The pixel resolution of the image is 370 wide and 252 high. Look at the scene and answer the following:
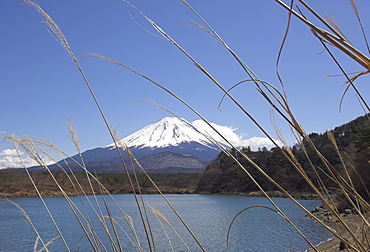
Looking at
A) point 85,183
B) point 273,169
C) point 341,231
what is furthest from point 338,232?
point 85,183

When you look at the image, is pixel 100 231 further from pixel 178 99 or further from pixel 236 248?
pixel 178 99

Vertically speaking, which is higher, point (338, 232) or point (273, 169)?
point (273, 169)

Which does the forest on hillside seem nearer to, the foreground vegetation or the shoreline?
the foreground vegetation

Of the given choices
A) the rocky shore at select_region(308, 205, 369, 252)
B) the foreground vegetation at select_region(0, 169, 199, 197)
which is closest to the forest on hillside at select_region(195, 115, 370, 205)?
the foreground vegetation at select_region(0, 169, 199, 197)

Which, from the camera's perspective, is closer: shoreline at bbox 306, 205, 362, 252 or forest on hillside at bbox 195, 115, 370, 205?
shoreline at bbox 306, 205, 362, 252

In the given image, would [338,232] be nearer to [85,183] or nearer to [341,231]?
[341,231]

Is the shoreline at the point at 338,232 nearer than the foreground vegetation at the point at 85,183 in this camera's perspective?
Yes

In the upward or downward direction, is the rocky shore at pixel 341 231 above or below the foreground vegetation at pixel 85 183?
below

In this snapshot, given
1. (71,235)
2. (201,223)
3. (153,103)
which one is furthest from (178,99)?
(201,223)

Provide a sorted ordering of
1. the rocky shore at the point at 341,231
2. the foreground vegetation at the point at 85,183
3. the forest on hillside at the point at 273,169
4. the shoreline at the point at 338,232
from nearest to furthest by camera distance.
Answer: the rocky shore at the point at 341,231, the shoreline at the point at 338,232, the forest on hillside at the point at 273,169, the foreground vegetation at the point at 85,183

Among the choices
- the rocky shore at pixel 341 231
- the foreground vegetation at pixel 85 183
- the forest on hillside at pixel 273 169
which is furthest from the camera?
the foreground vegetation at pixel 85 183

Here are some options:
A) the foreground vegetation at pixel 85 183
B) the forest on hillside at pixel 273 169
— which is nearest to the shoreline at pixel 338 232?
the forest on hillside at pixel 273 169

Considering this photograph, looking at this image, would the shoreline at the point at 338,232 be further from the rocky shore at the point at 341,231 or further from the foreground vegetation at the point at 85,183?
the foreground vegetation at the point at 85,183

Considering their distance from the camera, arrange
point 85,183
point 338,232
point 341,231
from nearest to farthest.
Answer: point 338,232, point 341,231, point 85,183
